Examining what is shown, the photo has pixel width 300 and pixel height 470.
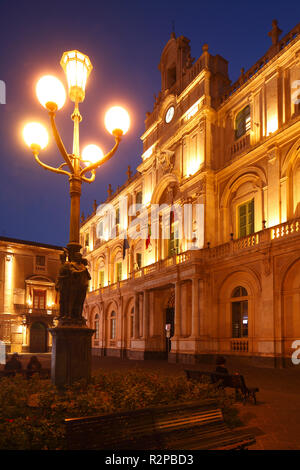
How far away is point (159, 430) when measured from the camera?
4879 mm

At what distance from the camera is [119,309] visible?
1350 inches

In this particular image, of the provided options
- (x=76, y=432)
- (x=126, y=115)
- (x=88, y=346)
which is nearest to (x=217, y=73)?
(x=126, y=115)

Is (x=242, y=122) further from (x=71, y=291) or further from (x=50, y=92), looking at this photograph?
(x=71, y=291)

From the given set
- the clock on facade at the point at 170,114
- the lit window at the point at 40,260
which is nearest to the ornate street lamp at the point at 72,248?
the clock on facade at the point at 170,114

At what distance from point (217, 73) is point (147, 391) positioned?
23255 millimetres

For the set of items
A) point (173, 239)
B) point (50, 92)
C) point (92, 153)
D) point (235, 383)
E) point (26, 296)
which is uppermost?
point (50, 92)

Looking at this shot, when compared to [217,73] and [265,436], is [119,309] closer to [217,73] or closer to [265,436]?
[217,73]

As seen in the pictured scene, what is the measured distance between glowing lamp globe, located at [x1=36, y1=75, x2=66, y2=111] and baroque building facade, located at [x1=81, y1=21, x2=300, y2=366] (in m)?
12.0

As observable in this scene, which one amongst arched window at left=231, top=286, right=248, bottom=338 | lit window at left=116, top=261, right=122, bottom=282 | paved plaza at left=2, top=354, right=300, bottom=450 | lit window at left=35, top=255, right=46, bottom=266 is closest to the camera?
paved plaza at left=2, top=354, right=300, bottom=450

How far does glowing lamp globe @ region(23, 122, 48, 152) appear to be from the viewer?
9547 mm

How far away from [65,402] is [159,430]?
1.84 m

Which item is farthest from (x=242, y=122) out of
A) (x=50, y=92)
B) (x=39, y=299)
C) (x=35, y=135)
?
(x=39, y=299)

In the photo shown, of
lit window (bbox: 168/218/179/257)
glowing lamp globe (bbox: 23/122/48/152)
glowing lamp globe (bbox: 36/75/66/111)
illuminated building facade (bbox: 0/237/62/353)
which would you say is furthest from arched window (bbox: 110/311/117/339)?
glowing lamp globe (bbox: 36/75/66/111)

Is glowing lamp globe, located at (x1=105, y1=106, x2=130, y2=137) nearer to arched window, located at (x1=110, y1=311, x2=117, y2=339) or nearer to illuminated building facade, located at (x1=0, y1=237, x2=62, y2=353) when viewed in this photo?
arched window, located at (x1=110, y1=311, x2=117, y2=339)
